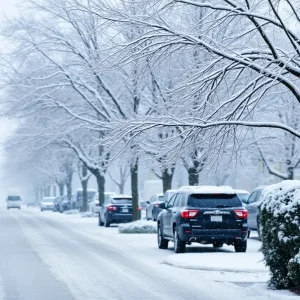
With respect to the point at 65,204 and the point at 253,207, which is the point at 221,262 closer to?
the point at 253,207

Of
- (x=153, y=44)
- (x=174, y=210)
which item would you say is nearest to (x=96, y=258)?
(x=174, y=210)

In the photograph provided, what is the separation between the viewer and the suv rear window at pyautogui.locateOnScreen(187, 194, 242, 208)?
69.8 feet

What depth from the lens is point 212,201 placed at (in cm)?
2141

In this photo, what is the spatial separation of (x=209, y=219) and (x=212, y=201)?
0.55m

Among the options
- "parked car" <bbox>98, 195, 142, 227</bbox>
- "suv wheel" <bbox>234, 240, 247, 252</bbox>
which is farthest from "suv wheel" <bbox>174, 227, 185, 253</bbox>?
"parked car" <bbox>98, 195, 142, 227</bbox>

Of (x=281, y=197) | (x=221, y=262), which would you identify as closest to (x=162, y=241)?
(x=221, y=262)

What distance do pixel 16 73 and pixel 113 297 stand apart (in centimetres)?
2378

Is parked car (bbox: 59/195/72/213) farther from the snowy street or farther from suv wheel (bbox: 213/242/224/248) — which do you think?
suv wheel (bbox: 213/242/224/248)

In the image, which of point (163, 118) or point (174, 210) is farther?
point (174, 210)

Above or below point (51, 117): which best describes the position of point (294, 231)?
below

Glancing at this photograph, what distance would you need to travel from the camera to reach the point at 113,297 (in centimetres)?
1245

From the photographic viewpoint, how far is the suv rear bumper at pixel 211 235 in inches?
820

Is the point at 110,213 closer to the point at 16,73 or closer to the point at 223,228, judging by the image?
the point at 16,73

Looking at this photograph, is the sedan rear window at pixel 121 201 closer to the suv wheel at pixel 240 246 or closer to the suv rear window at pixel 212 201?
the suv wheel at pixel 240 246
